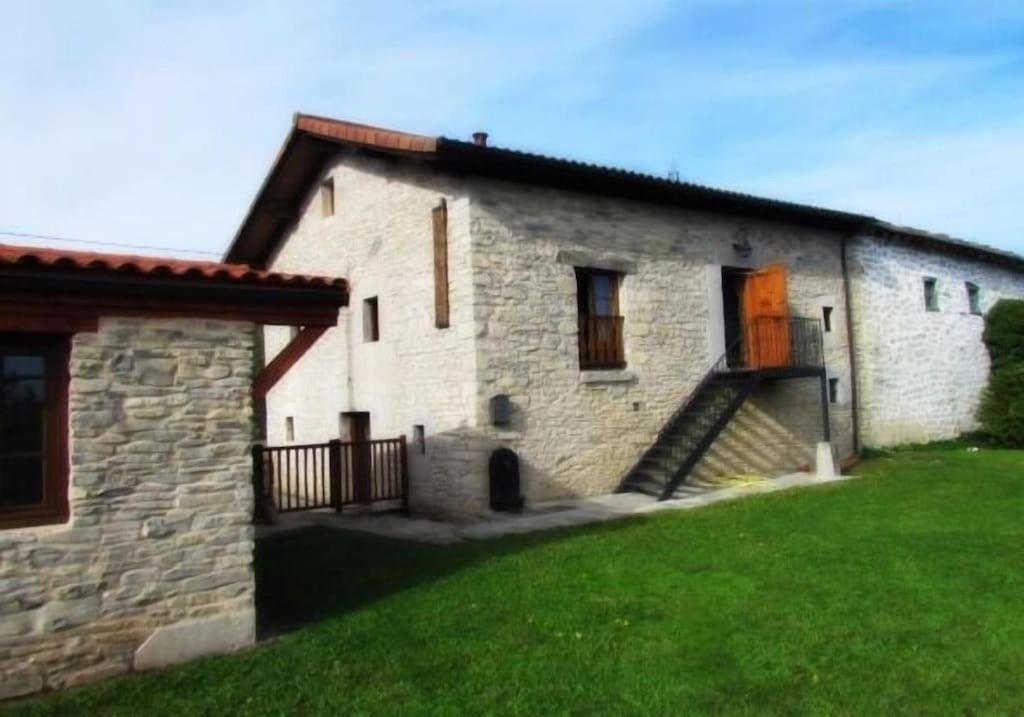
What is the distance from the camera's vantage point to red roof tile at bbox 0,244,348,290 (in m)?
4.62

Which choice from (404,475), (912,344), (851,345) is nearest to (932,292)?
(912,344)

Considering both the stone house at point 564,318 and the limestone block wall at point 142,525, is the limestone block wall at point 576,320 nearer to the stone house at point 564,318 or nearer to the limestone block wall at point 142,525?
the stone house at point 564,318

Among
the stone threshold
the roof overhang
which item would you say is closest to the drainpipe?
the stone threshold

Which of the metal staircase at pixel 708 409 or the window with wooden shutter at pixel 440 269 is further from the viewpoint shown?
the metal staircase at pixel 708 409

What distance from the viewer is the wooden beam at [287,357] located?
6.06 meters

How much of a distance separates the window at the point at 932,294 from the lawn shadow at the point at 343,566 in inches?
516

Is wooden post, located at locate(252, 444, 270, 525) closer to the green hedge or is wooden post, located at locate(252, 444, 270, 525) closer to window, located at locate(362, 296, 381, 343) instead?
window, located at locate(362, 296, 381, 343)

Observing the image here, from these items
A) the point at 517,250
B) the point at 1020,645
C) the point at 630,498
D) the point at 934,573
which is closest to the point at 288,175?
the point at 517,250

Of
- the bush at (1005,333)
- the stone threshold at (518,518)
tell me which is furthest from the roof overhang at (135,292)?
the bush at (1005,333)

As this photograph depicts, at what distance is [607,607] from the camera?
19.1 feet

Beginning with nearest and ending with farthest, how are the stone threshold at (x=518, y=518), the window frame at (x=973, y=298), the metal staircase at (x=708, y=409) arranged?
the stone threshold at (x=518, y=518)
the metal staircase at (x=708, y=409)
the window frame at (x=973, y=298)

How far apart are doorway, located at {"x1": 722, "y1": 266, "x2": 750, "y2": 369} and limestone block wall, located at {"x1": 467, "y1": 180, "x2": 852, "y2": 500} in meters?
0.40

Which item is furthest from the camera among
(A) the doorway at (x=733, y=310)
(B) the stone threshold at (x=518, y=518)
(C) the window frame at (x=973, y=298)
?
(C) the window frame at (x=973, y=298)

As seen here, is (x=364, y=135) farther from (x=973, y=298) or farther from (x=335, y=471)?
(x=973, y=298)
